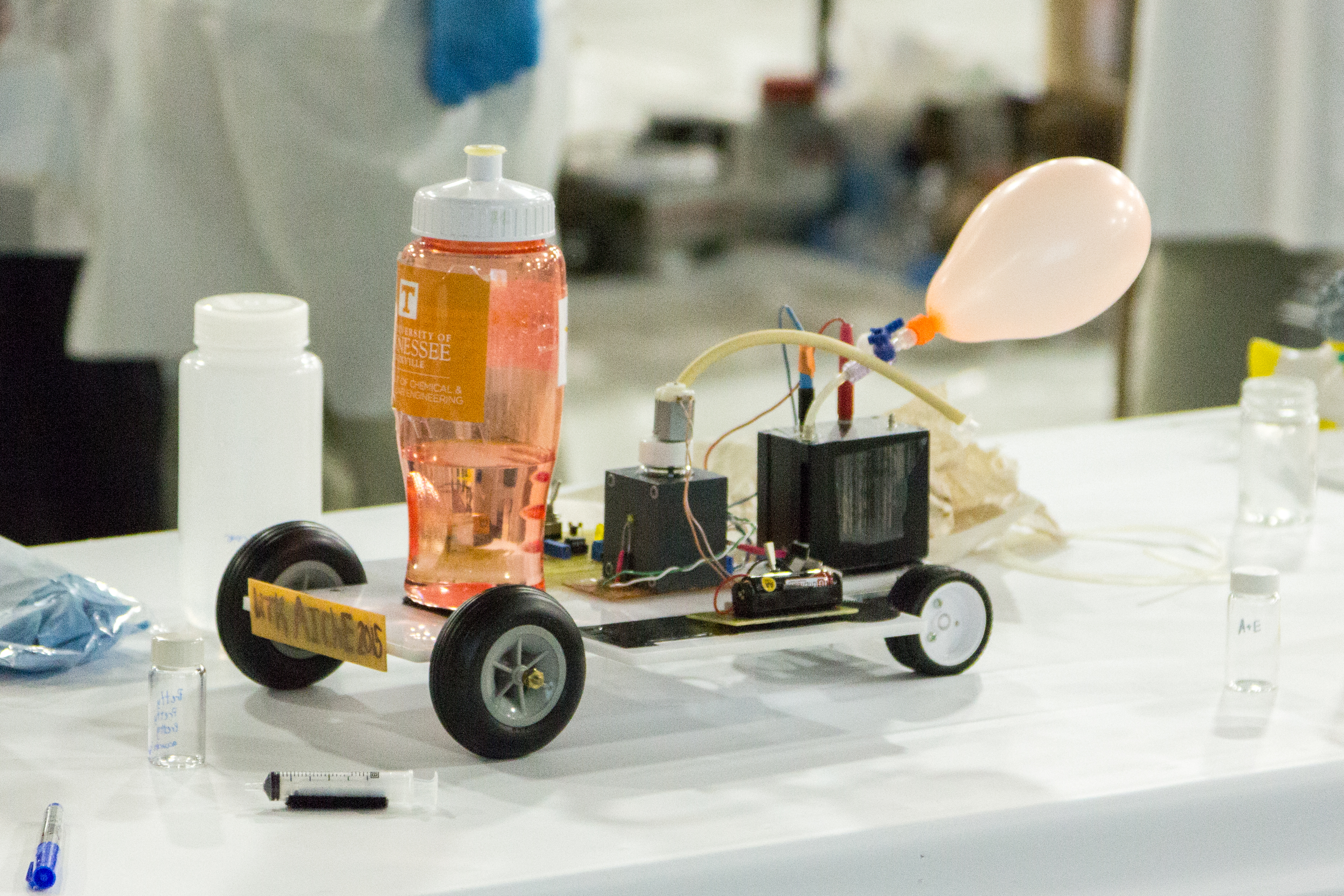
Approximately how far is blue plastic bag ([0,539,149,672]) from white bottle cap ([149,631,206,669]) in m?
0.17

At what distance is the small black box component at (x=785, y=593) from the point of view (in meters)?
0.78

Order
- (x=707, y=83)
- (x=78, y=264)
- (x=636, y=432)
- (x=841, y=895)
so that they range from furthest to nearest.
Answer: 1. (x=707, y=83)
2. (x=636, y=432)
3. (x=78, y=264)
4. (x=841, y=895)

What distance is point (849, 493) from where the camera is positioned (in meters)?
0.87

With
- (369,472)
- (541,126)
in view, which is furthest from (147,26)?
(369,472)

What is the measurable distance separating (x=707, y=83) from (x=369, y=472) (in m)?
2.25

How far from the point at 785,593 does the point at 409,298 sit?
0.78ft

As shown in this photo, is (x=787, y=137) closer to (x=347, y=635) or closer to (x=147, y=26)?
(x=147, y=26)

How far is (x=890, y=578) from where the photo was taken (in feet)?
2.90

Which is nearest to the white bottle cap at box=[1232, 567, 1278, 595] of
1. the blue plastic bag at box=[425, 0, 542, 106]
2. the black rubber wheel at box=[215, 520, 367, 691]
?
the black rubber wheel at box=[215, 520, 367, 691]

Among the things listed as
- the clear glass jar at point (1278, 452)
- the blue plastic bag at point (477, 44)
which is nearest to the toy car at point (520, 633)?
the clear glass jar at point (1278, 452)

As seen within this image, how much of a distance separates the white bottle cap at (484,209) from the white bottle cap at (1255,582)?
0.40 meters

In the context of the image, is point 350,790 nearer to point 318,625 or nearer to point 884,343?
point 318,625

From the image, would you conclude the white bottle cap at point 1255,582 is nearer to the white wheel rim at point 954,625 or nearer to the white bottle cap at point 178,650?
the white wheel rim at point 954,625

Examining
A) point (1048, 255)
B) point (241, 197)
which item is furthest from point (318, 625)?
point (241, 197)
